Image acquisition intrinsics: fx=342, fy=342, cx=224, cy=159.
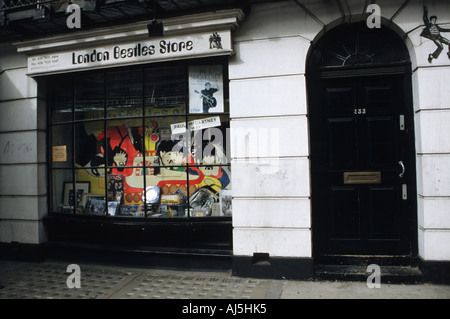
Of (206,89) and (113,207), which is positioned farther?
(113,207)

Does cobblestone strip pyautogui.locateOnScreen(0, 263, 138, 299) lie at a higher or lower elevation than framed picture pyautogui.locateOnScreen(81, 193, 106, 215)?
lower

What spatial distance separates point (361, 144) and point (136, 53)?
3.88 m

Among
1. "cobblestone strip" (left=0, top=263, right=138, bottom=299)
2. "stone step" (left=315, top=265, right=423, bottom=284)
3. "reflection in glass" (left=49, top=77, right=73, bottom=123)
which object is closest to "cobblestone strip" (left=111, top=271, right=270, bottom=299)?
"cobblestone strip" (left=0, top=263, right=138, bottom=299)

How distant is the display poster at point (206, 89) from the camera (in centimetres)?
572

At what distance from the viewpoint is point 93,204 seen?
21.3ft

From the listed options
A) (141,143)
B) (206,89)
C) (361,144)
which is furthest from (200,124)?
(361,144)

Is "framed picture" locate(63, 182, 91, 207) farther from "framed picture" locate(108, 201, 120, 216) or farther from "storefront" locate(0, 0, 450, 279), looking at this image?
"framed picture" locate(108, 201, 120, 216)

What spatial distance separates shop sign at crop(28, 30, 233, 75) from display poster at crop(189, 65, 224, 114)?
43 centimetres

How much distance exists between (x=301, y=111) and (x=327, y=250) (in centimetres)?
218

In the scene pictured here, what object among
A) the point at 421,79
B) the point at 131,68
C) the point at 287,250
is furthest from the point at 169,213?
the point at 421,79

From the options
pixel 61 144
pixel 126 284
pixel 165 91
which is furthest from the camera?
pixel 61 144

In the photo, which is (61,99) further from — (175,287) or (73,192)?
(175,287)

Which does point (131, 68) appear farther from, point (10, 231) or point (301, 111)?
point (10, 231)

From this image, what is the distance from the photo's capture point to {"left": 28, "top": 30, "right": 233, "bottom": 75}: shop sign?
5.29m
